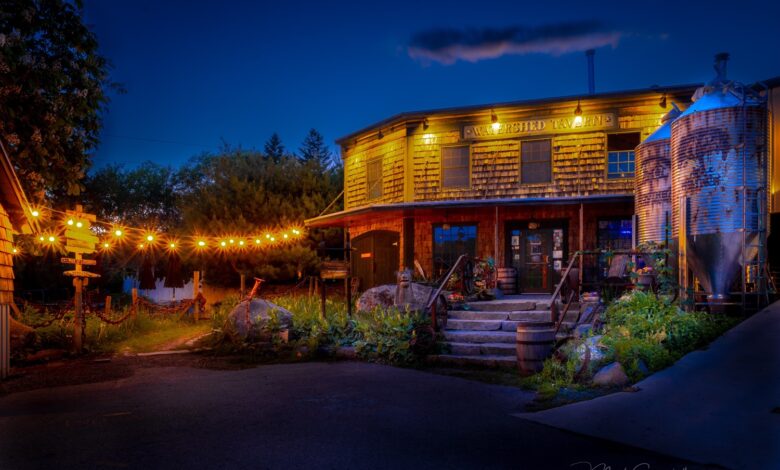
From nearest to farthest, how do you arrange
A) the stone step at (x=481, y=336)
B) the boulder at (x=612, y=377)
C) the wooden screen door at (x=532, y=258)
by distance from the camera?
the boulder at (x=612, y=377)
the stone step at (x=481, y=336)
the wooden screen door at (x=532, y=258)

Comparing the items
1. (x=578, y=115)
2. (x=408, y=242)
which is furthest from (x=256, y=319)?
(x=578, y=115)

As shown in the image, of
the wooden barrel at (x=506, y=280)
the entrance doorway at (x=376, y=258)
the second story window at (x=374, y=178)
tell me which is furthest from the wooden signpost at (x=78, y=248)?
the second story window at (x=374, y=178)

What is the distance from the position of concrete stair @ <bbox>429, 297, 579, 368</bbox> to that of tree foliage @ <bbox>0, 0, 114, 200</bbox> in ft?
28.2

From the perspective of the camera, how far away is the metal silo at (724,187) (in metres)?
9.78

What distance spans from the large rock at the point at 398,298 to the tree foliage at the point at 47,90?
735 centimetres

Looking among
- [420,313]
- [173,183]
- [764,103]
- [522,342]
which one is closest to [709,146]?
[764,103]

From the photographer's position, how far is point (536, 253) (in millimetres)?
18312

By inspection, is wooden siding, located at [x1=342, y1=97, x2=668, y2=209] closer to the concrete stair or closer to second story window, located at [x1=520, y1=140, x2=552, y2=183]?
second story window, located at [x1=520, y1=140, x2=552, y2=183]

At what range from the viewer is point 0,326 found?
10070 millimetres

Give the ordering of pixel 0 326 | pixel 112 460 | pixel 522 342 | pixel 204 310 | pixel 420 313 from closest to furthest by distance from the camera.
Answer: pixel 112 460
pixel 522 342
pixel 0 326
pixel 420 313
pixel 204 310

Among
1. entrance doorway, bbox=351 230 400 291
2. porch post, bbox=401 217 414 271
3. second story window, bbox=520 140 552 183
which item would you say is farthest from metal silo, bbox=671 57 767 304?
entrance doorway, bbox=351 230 400 291

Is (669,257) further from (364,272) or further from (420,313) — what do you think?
(364,272)

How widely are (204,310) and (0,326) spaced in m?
11.7

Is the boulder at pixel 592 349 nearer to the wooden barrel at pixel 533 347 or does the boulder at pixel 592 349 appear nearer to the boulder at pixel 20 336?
the wooden barrel at pixel 533 347
